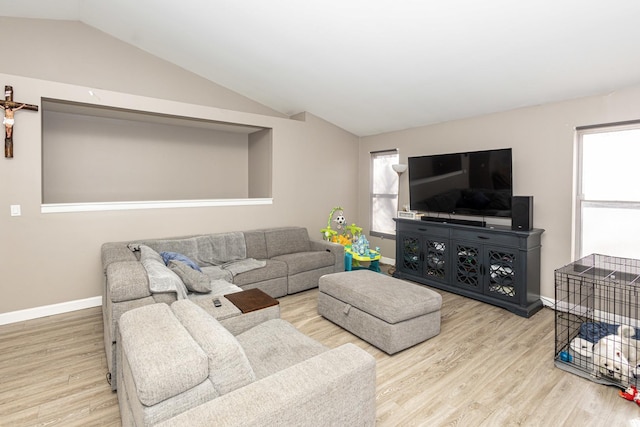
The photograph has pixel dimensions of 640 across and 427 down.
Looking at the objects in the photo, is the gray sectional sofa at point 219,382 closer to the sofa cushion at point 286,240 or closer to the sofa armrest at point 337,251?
the sofa cushion at point 286,240

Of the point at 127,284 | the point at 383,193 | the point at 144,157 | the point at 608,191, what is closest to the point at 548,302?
the point at 608,191

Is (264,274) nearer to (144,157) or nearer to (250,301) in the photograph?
(250,301)

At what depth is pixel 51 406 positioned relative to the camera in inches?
79.7

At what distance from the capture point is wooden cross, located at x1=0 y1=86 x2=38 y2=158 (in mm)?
3117

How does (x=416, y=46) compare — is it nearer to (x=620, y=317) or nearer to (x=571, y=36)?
(x=571, y=36)

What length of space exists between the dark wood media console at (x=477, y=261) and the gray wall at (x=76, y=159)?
5.76 ft

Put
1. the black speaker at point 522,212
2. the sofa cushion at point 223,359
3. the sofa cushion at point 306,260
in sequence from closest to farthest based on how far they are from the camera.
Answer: the sofa cushion at point 223,359 → the black speaker at point 522,212 → the sofa cushion at point 306,260

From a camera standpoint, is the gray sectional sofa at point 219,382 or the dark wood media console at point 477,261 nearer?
the gray sectional sofa at point 219,382

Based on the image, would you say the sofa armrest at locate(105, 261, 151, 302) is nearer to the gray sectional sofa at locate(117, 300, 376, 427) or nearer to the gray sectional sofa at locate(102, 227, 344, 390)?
the gray sectional sofa at locate(102, 227, 344, 390)

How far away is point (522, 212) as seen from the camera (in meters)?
3.52

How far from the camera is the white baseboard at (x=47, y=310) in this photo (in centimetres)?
326

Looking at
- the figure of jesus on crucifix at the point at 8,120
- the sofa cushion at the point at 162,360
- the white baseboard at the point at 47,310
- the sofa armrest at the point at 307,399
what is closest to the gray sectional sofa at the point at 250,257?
the white baseboard at the point at 47,310

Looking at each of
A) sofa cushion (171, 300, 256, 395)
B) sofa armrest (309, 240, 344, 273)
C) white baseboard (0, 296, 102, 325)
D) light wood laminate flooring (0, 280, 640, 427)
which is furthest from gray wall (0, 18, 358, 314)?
Result: sofa cushion (171, 300, 256, 395)

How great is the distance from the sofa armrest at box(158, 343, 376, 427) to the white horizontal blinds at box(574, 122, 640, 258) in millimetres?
3340
